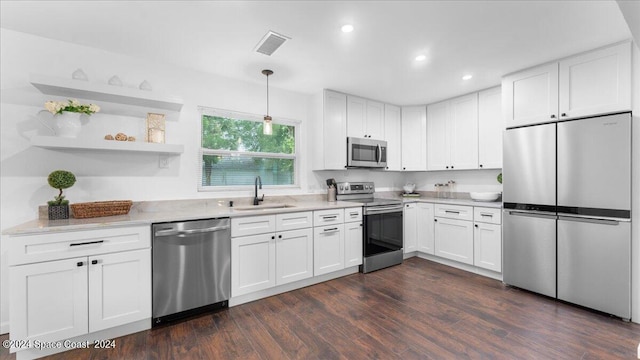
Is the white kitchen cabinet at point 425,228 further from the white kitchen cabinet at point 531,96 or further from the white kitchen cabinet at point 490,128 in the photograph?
the white kitchen cabinet at point 531,96

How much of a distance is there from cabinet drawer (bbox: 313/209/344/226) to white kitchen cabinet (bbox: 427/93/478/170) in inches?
79.1

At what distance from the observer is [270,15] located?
6.79ft

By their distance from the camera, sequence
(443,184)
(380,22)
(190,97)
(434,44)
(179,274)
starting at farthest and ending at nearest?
(443,184) < (190,97) < (434,44) < (179,274) < (380,22)

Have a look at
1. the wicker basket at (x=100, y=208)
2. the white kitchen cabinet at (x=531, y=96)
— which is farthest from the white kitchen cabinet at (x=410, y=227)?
the wicker basket at (x=100, y=208)

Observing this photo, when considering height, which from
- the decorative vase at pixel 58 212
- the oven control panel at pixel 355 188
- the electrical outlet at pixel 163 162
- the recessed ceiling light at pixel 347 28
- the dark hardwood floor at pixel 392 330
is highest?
the recessed ceiling light at pixel 347 28

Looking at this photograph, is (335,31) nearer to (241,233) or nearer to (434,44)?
(434,44)

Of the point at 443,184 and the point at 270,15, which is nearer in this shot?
the point at 270,15

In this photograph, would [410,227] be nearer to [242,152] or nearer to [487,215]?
[487,215]

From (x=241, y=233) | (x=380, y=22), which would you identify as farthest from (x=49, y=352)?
(x=380, y=22)

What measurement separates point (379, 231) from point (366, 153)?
Answer: 3.89ft

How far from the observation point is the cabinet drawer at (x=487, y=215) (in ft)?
10.8

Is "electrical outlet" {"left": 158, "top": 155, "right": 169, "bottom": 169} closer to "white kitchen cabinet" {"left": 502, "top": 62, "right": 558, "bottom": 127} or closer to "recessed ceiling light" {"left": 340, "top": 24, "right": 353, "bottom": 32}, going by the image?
"recessed ceiling light" {"left": 340, "top": 24, "right": 353, "bottom": 32}

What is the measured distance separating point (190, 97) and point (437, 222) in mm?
3724

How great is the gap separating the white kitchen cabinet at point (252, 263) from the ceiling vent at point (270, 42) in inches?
72.5
